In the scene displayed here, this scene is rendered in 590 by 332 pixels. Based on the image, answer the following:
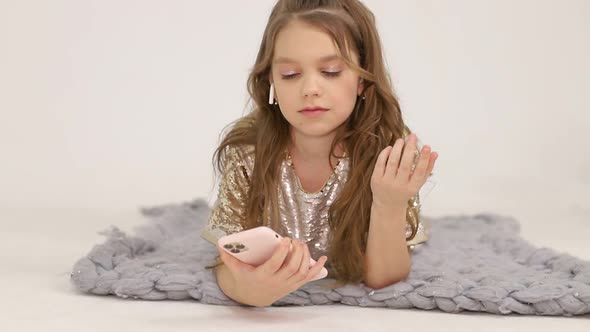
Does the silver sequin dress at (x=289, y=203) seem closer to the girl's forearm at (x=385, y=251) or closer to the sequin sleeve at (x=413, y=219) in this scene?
the sequin sleeve at (x=413, y=219)

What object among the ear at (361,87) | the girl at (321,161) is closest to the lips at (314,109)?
the girl at (321,161)

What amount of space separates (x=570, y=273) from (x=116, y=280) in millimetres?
918

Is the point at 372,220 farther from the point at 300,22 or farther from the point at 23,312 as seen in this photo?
the point at 23,312

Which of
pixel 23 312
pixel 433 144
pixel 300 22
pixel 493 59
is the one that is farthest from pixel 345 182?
pixel 493 59

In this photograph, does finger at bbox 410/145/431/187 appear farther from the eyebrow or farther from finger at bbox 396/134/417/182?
the eyebrow

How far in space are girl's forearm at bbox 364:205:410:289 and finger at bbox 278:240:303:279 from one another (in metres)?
0.23

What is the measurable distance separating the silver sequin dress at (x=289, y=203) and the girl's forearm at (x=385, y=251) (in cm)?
16

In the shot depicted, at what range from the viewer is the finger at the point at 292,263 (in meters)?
1.78

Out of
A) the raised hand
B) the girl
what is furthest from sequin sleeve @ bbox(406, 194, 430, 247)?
the raised hand

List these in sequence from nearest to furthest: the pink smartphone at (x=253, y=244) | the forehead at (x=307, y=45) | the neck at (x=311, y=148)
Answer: the pink smartphone at (x=253, y=244), the forehead at (x=307, y=45), the neck at (x=311, y=148)

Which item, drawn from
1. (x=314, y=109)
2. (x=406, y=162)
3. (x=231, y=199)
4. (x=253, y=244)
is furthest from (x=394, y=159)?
(x=231, y=199)

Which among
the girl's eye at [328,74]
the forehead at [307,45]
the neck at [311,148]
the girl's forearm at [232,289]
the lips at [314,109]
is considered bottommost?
the girl's forearm at [232,289]

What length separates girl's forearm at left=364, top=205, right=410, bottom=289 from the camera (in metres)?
1.96

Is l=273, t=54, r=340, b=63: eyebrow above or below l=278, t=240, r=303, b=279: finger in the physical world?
above
